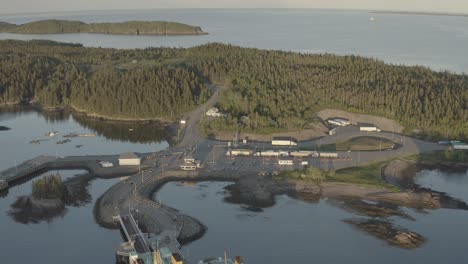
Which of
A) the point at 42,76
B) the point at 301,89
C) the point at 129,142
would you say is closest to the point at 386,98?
the point at 301,89

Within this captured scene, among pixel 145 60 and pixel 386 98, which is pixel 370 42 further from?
pixel 386 98

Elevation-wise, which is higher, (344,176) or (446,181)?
(344,176)

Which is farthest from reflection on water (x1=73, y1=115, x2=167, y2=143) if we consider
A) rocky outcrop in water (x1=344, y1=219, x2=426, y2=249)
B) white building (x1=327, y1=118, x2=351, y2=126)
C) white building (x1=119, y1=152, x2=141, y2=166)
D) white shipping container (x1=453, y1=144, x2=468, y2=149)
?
white shipping container (x1=453, y1=144, x2=468, y2=149)

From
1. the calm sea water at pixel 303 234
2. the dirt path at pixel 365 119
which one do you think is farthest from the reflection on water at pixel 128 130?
the dirt path at pixel 365 119

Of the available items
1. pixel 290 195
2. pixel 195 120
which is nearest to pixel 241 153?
pixel 290 195

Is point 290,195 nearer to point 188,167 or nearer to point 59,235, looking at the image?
point 188,167

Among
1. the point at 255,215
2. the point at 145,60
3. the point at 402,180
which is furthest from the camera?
the point at 145,60
